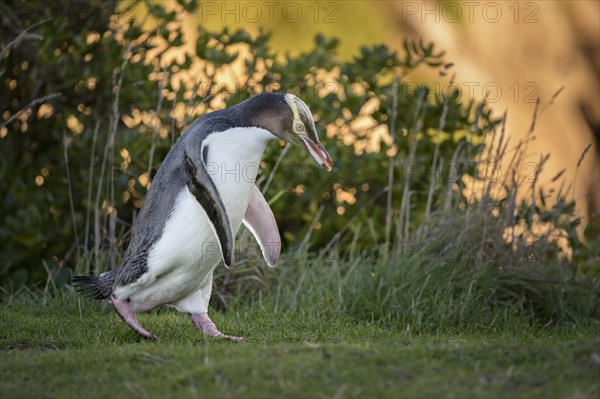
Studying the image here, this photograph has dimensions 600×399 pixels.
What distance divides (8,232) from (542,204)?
4.26 metres

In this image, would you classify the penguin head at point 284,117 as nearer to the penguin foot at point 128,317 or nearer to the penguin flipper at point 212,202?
the penguin flipper at point 212,202

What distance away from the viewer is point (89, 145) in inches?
336

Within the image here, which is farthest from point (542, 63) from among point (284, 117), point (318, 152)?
point (284, 117)

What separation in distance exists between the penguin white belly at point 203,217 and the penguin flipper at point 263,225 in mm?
485

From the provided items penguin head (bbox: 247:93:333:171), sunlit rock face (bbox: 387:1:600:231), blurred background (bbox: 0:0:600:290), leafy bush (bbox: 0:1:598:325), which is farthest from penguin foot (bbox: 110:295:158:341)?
sunlit rock face (bbox: 387:1:600:231)

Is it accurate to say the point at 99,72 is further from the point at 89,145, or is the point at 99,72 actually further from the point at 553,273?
the point at 553,273

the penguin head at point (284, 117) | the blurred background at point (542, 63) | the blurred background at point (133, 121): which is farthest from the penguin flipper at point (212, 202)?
the blurred background at point (542, 63)

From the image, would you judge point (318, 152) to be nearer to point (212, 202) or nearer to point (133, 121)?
point (212, 202)

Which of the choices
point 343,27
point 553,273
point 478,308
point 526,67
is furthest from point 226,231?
point 343,27

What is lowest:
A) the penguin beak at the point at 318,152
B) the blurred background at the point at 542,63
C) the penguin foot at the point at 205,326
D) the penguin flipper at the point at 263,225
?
the penguin foot at the point at 205,326

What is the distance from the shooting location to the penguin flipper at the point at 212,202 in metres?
5.13

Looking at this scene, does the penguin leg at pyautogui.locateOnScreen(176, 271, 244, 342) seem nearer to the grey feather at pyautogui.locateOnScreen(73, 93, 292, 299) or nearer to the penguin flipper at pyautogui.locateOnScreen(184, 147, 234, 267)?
the grey feather at pyautogui.locateOnScreen(73, 93, 292, 299)

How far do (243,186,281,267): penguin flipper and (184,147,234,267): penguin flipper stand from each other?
0.74 meters

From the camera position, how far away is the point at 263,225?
595cm
